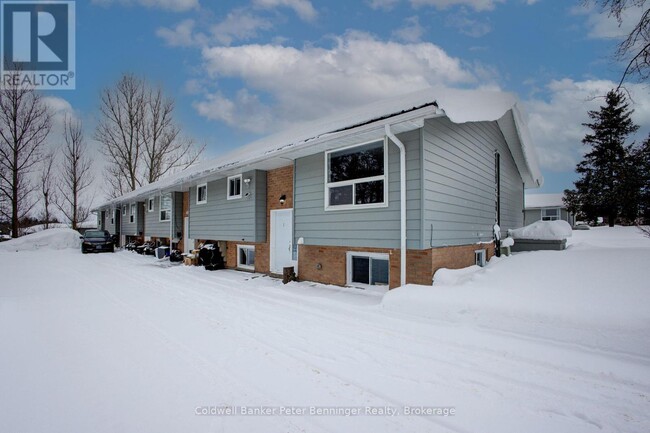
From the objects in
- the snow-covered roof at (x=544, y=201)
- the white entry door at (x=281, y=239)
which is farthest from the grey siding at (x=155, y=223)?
the snow-covered roof at (x=544, y=201)

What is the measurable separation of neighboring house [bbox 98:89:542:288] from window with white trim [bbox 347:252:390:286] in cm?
3

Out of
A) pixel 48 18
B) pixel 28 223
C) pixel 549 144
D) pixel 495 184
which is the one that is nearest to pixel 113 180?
pixel 28 223

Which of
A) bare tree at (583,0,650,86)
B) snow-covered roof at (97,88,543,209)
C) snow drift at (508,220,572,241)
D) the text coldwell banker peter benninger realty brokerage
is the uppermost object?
bare tree at (583,0,650,86)

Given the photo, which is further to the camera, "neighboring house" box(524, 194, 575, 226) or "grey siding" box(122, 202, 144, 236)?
"neighboring house" box(524, 194, 575, 226)

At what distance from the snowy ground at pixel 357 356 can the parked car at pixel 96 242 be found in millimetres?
15665

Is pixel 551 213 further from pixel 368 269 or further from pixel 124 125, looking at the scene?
pixel 124 125

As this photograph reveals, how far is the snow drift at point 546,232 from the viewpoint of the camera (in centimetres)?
1069

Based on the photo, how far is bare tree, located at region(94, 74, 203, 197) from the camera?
2777cm

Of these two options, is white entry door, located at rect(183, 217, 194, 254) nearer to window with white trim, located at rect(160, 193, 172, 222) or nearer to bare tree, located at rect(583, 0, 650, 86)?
window with white trim, located at rect(160, 193, 172, 222)

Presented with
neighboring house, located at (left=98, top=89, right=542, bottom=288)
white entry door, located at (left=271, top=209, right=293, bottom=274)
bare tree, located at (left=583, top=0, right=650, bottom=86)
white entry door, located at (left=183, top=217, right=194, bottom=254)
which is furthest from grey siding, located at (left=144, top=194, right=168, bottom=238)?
bare tree, located at (left=583, top=0, right=650, bottom=86)

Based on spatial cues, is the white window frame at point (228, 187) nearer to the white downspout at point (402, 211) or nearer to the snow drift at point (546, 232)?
the white downspout at point (402, 211)

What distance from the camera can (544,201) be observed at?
110 ft

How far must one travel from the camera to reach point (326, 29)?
37.0 feet

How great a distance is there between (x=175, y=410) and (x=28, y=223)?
39326 millimetres
